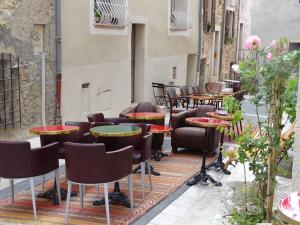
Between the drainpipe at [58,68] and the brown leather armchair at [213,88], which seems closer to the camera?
the drainpipe at [58,68]

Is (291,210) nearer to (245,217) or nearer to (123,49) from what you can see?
(245,217)

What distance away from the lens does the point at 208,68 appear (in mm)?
18891

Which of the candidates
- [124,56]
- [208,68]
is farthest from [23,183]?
[208,68]

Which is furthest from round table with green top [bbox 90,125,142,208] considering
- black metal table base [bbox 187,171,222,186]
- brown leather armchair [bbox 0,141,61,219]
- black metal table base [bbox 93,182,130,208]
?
black metal table base [bbox 187,171,222,186]

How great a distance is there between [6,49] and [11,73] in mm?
427

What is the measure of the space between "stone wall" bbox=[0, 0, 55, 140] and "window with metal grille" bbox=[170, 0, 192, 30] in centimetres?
659

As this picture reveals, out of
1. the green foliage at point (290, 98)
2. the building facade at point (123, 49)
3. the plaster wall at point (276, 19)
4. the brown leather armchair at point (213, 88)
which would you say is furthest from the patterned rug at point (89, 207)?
the brown leather armchair at point (213, 88)

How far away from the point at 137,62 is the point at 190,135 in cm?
537

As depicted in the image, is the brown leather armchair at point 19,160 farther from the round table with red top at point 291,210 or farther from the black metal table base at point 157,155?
the round table with red top at point 291,210

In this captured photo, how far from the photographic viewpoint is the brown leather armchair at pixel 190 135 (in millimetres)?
7773

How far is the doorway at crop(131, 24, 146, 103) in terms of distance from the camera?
41.3 ft

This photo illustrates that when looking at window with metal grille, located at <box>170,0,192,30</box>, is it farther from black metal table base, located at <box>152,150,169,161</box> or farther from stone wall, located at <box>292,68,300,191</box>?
stone wall, located at <box>292,68,300,191</box>

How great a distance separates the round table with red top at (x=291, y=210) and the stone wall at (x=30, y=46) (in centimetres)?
612

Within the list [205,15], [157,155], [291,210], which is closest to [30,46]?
[157,155]
